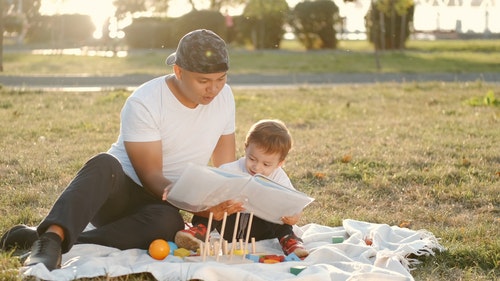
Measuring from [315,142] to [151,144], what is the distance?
4.22 metres

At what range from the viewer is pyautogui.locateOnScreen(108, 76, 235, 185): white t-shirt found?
466 cm

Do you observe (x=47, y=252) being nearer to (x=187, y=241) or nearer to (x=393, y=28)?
(x=187, y=241)

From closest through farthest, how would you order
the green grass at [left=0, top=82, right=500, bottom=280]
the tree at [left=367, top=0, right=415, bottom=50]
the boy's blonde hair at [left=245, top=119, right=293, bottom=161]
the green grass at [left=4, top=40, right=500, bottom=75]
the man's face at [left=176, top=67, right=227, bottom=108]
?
the man's face at [left=176, top=67, right=227, bottom=108]
the boy's blonde hair at [left=245, top=119, right=293, bottom=161]
the green grass at [left=0, top=82, right=500, bottom=280]
the green grass at [left=4, top=40, right=500, bottom=75]
the tree at [left=367, top=0, right=415, bottom=50]

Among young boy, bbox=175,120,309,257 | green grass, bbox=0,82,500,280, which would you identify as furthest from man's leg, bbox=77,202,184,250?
green grass, bbox=0,82,500,280

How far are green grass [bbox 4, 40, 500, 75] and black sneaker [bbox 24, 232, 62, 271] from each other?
14.0 m

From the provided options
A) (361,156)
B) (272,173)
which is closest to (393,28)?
(361,156)

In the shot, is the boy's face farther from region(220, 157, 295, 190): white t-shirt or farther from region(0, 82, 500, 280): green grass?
region(0, 82, 500, 280): green grass

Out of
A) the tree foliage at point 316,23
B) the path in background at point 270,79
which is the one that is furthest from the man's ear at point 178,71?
the tree foliage at point 316,23

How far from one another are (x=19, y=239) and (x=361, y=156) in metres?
3.79

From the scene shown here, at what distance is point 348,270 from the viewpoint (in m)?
4.40

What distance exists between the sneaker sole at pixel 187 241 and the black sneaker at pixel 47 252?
71 centimetres

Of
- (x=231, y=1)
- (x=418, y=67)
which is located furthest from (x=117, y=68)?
(x=231, y=1)

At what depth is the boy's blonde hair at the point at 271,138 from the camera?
15.8ft

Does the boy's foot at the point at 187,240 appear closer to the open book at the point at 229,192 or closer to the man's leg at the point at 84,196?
the open book at the point at 229,192
